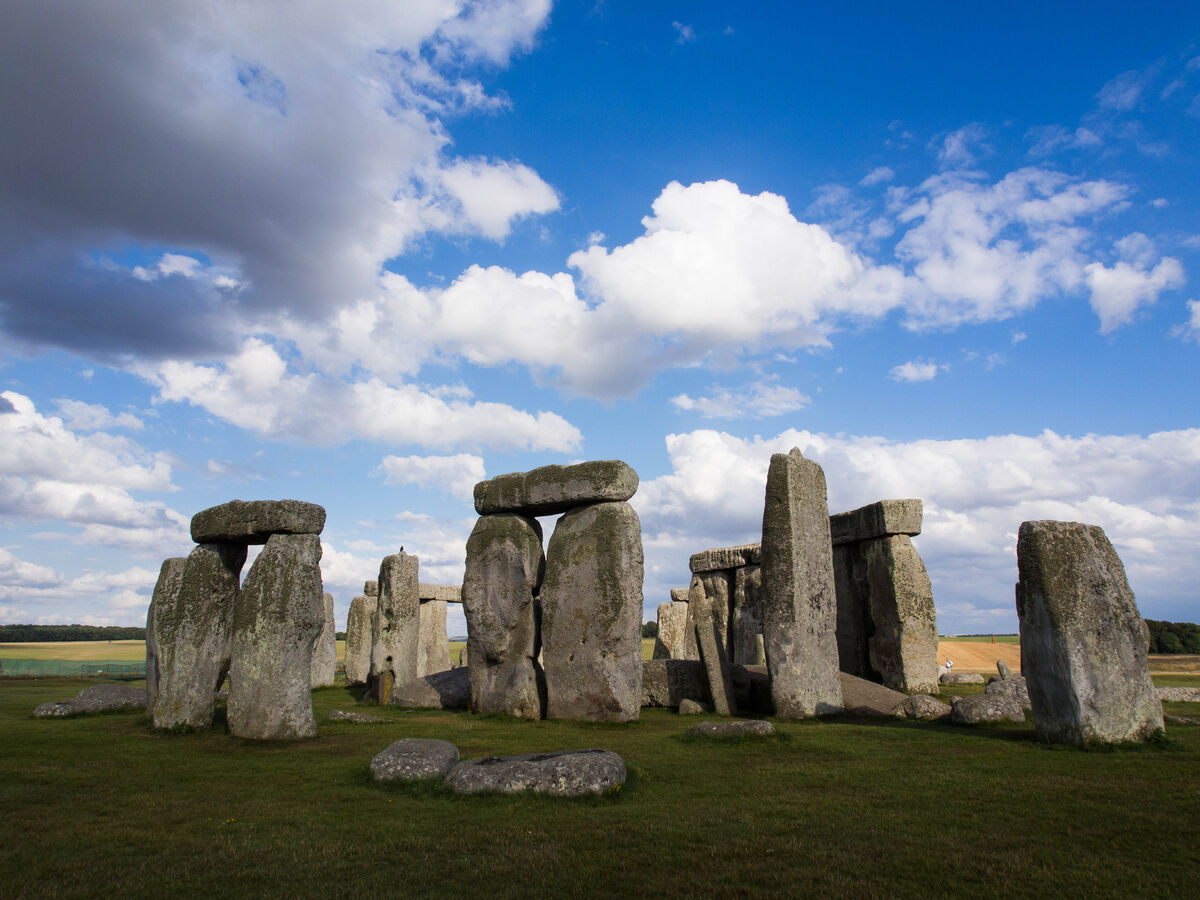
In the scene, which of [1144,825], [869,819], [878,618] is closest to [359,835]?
[869,819]

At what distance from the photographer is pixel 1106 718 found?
902cm

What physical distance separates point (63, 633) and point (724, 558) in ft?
262

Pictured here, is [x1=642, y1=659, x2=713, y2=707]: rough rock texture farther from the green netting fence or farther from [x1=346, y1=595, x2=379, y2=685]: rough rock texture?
the green netting fence

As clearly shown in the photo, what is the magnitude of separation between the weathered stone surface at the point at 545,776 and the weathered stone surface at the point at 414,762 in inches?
15.2

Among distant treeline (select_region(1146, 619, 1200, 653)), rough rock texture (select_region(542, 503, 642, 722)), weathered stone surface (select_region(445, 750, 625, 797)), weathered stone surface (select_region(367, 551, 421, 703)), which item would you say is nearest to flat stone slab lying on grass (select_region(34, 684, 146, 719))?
weathered stone surface (select_region(367, 551, 421, 703))

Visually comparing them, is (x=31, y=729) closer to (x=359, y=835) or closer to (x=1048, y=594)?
(x=359, y=835)

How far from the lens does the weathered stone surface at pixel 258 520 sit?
10.9 m

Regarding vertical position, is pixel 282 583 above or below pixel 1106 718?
above

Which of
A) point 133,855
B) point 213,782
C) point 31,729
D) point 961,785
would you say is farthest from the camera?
point 31,729

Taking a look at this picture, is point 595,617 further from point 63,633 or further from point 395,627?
point 63,633

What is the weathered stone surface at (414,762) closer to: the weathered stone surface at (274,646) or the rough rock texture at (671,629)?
the weathered stone surface at (274,646)

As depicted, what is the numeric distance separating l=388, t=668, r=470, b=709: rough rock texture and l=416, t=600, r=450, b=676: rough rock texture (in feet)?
21.5

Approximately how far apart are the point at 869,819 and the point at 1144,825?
201cm

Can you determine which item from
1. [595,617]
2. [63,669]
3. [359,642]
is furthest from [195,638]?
[63,669]
